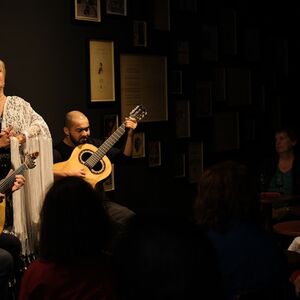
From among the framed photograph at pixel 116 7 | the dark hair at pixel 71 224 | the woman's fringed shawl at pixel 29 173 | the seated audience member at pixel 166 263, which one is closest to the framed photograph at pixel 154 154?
the framed photograph at pixel 116 7

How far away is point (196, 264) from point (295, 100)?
566 cm

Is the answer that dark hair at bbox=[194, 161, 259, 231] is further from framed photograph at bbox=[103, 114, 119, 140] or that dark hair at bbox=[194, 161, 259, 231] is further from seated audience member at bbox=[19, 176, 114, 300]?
framed photograph at bbox=[103, 114, 119, 140]

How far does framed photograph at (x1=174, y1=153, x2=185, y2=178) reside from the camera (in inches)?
209

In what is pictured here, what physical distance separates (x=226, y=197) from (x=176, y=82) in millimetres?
3113

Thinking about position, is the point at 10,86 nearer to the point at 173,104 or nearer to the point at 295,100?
the point at 173,104

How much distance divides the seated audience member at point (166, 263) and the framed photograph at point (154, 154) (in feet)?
12.9

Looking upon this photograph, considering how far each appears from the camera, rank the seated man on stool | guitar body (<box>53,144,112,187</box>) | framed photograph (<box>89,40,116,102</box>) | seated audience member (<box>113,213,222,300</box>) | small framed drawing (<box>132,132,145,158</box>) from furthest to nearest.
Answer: small framed drawing (<box>132,132,145,158</box>), framed photograph (<box>89,40,116,102</box>), the seated man on stool, guitar body (<box>53,144,112,187</box>), seated audience member (<box>113,213,222,300</box>)

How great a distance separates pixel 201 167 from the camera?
560cm

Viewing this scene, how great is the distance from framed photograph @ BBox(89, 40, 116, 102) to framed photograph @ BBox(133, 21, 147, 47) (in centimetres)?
27

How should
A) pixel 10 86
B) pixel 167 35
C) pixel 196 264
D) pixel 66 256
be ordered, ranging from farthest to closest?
pixel 167 35 < pixel 10 86 < pixel 66 256 < pixel 196 264

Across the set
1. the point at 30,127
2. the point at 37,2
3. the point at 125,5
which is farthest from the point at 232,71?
the point at 30,127

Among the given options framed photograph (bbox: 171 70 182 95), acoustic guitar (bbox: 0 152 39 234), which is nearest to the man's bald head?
acoustic guitar (bbox: 0 152 39 234)

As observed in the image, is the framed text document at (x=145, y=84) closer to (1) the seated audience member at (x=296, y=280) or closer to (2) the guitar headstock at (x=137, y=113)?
(2) the guitar headstock at (x=137, y=113)

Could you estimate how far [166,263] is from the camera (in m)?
1.04
